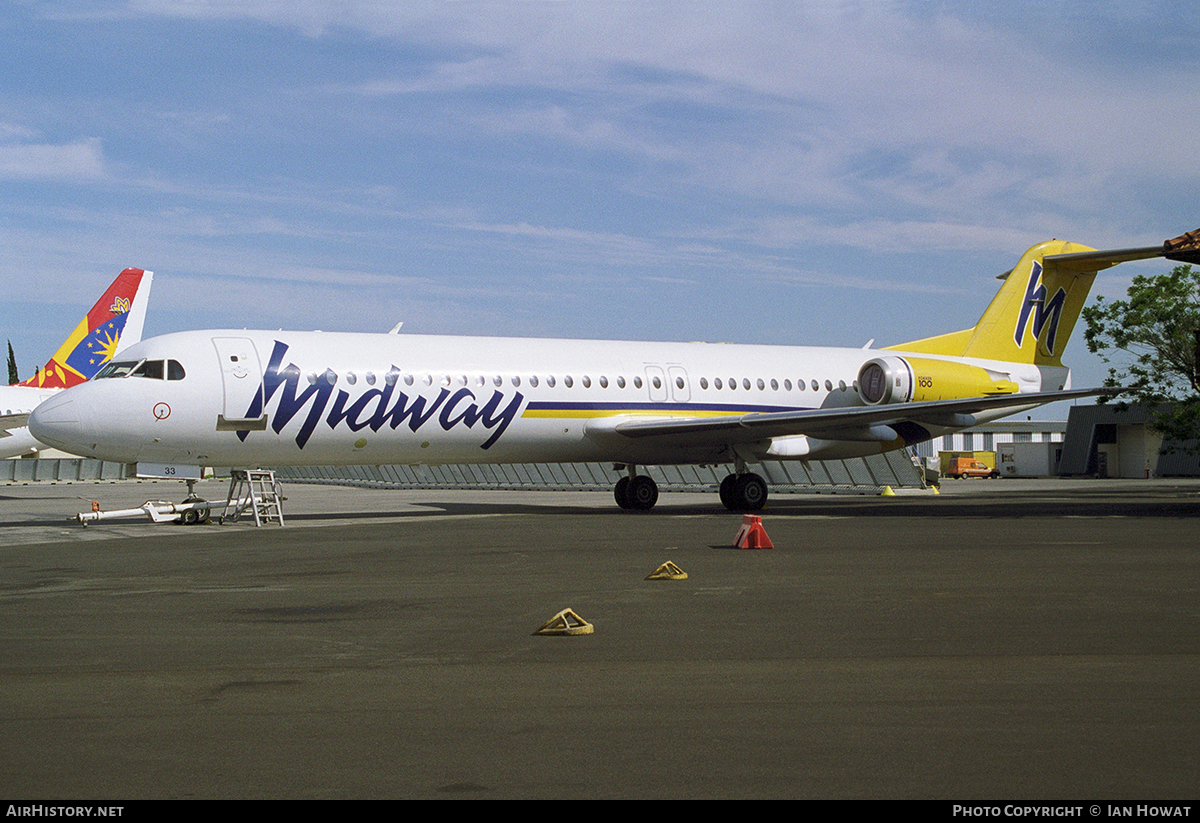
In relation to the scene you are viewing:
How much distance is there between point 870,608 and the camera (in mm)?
9703

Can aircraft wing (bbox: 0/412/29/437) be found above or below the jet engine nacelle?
above

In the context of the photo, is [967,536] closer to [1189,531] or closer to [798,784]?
[1189,531]

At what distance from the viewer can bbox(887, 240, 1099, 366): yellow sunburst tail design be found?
3064 cm

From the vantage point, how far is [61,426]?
66.1ft

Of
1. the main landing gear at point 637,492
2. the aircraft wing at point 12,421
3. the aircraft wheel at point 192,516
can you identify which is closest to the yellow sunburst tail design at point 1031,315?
the main landing gear at point 637,492

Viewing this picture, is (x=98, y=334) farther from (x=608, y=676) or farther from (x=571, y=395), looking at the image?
(x=608, y=676)

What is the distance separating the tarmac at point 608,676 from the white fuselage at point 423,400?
632cm

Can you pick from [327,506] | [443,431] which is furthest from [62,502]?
[443,431]

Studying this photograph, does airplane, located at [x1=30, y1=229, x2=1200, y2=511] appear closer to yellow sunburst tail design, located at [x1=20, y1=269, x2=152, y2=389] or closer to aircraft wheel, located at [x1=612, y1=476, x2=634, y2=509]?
aircraft wheel, located at [x1=612, y1=476, x2=634, y2=509]

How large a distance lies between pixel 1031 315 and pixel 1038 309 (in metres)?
0.25

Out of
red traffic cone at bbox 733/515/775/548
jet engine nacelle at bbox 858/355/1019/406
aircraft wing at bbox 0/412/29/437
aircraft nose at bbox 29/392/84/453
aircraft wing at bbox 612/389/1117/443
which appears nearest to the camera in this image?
red traffic cone at bbox 733/515/775/548

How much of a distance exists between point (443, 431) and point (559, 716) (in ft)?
58.4

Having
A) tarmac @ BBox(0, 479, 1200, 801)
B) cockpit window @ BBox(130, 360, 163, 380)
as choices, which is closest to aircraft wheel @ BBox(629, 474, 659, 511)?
cockpit window @ BBox(130, 360, 163, 380)

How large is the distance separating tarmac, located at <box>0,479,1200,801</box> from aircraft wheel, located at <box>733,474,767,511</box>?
11.2 metres
